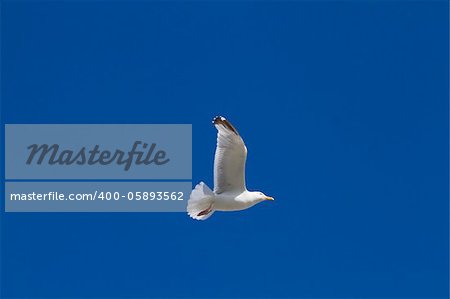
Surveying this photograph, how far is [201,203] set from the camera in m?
8.09

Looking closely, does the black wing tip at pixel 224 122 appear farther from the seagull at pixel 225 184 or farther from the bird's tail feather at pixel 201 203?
the bird's tail feather at pixel 201 203

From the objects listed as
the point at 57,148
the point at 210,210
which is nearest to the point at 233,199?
the point at 210,210

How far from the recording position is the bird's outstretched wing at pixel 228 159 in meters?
7.89

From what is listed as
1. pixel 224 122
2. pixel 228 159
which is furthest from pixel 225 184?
pixel 224 122

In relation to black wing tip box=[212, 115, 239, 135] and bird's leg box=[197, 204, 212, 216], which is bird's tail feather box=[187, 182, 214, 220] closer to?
bird's leg box=[197, 204, 212, 216]

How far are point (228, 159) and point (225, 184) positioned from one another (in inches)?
9.2

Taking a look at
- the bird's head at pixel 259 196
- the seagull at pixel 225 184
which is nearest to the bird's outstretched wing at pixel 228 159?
the seagull at pixel 225 184

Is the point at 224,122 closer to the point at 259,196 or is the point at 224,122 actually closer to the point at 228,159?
the point at 228,159

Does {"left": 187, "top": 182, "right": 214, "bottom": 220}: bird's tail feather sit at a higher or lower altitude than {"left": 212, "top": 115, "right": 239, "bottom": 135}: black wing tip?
lower

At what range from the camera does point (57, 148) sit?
923cm

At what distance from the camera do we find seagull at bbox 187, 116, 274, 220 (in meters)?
7.93

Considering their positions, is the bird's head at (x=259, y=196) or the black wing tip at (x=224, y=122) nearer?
the black wing tip at (x=224, y=122)

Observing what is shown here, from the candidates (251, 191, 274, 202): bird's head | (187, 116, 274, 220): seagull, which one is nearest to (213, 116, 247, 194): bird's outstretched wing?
(187, 116, 274, 220): seagull

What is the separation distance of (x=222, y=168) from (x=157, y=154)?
1117 mm
